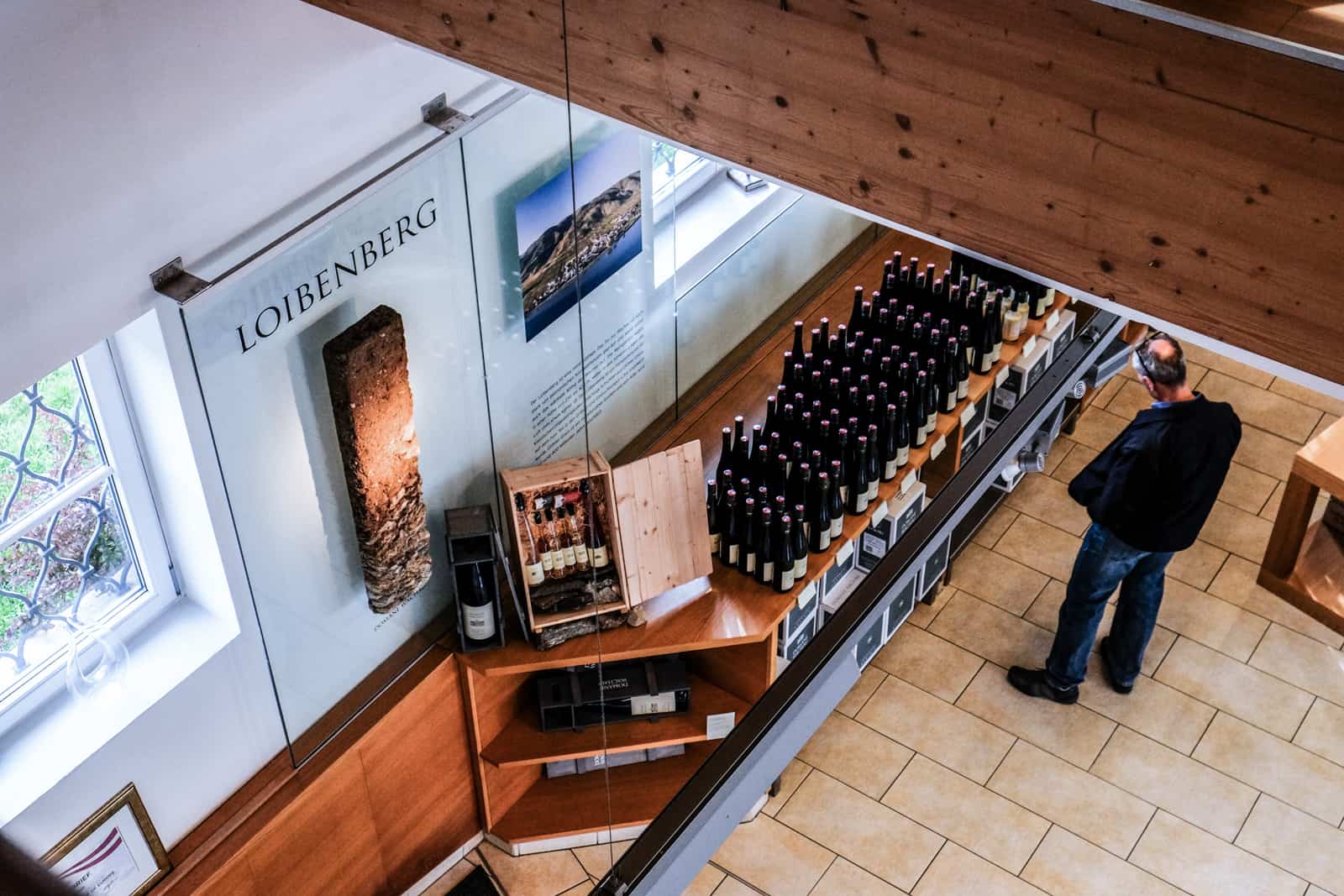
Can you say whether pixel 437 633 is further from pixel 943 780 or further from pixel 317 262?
pixel 943 780

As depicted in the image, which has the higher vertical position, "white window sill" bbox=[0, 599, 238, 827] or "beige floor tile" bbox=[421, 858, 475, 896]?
"white window sill" bbox=[0, 599, 238, 827]

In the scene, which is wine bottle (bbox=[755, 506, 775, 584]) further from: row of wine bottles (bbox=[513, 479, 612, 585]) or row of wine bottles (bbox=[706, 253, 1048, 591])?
row of wine bottles (bbox=[513, 479, 612, 585])

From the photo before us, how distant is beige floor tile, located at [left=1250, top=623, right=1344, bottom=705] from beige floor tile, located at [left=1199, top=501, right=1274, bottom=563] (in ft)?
1.28

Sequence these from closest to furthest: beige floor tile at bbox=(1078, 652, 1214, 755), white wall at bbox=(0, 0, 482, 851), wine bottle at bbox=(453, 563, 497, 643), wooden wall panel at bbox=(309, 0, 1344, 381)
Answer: wooden wall panel at bbox=(309, 0, 1344, 381), white wall at bbox=(0, 0, 482, 851), wine bottle at bbox=(453, 563, 497, 643), beige floor tile at bbox=(1078, 652, 1214, 755)

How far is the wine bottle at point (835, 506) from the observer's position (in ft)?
13.4

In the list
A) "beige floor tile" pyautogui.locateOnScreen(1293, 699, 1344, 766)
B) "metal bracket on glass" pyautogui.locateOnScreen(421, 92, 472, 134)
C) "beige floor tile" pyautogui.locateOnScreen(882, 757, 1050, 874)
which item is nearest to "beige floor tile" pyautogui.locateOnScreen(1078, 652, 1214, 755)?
"beige floor tile" pyautogui.locateOnScreen(1293, 699, 1344, 766)

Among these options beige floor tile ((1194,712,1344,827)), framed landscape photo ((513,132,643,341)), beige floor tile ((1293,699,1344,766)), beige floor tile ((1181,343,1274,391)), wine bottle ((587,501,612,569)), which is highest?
framed landscape photo ((513,132,643,341))

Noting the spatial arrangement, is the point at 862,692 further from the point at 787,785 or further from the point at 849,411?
the point at 849,411

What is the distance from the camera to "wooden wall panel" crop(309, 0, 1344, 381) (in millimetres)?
1666

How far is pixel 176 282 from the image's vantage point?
2643 mm

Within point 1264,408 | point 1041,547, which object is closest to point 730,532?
point 1041,547

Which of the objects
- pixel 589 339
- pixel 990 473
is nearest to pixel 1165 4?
pixel 990 473

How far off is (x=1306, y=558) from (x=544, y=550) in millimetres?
2677

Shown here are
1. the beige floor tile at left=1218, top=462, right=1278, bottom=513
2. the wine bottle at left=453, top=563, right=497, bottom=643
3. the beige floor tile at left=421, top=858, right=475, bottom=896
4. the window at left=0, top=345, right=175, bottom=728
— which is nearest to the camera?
the window at left=0, top=345, right=175, bottom=728
